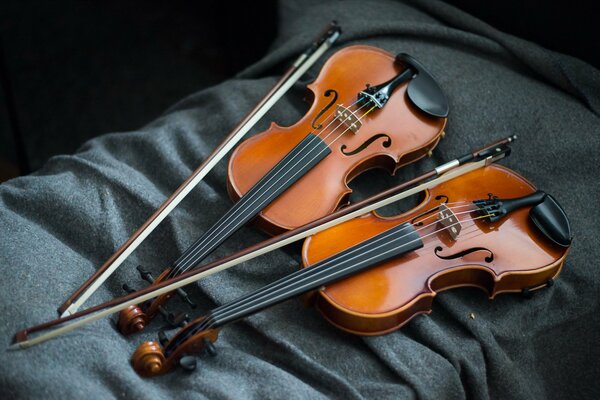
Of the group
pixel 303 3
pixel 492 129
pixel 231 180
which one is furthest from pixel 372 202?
pixel 303 3

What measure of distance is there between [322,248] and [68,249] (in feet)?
1.34

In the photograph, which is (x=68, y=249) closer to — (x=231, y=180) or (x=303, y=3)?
(x=231, y=180)

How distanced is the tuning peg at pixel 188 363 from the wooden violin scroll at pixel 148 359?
29mm

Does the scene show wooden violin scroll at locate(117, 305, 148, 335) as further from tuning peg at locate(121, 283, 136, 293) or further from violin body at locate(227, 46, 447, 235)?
violin body at locate(227, 46, 447, 235)

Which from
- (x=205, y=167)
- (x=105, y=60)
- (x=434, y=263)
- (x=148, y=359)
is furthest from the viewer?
(x=105, y=60)

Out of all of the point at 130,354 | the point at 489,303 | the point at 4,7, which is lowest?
the point at 489,303

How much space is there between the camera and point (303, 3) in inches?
70.4

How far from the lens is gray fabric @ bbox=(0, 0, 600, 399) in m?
0.97

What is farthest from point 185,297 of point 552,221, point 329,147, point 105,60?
point 105,60

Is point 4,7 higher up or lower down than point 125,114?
higher up

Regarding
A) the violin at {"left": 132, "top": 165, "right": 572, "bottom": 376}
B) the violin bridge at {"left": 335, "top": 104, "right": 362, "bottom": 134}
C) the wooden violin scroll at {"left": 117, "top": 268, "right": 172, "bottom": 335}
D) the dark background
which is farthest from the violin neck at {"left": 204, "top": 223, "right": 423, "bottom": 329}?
the dark background

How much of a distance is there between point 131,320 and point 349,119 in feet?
1.68

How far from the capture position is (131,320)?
0.99m

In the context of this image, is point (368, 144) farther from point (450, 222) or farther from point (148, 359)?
point (148, 359)
